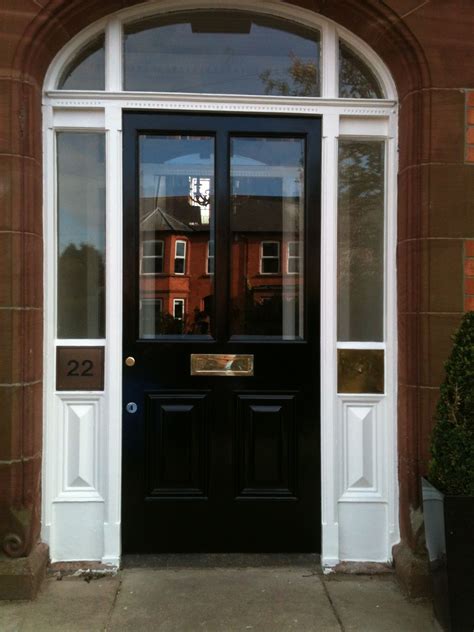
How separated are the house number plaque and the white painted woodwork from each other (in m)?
0.04

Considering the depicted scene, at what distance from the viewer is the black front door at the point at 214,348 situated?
10.4ft

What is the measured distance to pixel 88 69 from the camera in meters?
3.16

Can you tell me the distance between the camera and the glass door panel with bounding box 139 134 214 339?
3238 millimetres

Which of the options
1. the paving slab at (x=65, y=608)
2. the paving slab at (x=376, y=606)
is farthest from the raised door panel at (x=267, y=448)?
the paving slab at (x=65, y=608)

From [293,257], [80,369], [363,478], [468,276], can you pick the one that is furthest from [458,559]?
[80,369]

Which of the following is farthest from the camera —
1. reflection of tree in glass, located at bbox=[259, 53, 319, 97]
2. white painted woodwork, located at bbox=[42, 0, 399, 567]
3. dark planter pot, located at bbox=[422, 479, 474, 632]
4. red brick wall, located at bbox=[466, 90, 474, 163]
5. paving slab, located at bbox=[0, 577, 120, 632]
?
reflection of tree in glass, located at bbox=[259, 53, 319, 97]

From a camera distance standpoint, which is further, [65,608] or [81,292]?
[81,292]

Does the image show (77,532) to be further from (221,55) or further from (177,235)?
(221,55)

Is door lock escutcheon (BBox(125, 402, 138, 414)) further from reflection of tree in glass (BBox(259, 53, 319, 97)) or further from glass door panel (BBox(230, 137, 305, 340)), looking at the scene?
reflection of tree in glass (BBox(259, 53, 319, 97))

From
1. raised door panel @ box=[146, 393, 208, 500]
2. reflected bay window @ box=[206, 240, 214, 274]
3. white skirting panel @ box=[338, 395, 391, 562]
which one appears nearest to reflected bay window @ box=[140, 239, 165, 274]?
reflected bay window @ box=[206, 240, 214, 274]

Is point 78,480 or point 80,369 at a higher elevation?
point 80,369

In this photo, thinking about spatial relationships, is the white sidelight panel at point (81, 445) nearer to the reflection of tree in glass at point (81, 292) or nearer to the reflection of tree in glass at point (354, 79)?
the reflection of tree in glass at point (81, 292)

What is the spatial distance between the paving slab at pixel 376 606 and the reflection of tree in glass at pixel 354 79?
2.89 m

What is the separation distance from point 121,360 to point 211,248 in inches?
34.5
